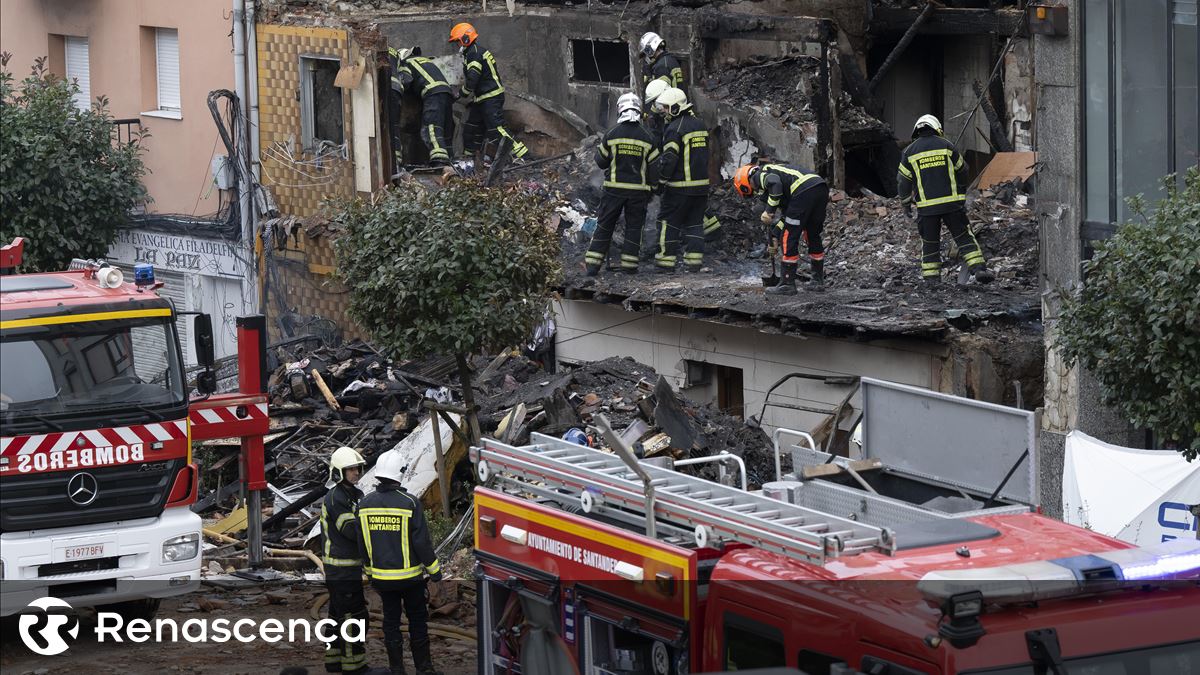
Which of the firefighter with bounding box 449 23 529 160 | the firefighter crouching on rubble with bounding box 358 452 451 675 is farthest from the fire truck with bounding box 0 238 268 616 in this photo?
the firefighter with bounding box 449 23 529 160

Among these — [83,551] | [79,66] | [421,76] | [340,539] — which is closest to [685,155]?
[421,76]

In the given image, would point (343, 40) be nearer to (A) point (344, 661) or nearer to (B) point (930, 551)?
(A) point (344, 661)

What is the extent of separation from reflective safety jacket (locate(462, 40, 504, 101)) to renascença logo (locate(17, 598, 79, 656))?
10494 mm

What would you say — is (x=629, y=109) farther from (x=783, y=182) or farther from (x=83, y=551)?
(x=83, y=551)

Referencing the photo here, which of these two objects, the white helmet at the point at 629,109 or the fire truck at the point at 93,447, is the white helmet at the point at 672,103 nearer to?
the white helmet at the point at 629,109

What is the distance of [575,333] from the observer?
18266 mm

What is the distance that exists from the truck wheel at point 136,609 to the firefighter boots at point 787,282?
23.4ft

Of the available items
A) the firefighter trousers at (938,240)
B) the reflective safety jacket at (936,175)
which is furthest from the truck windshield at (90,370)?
the firefighter trousers at (938,240)

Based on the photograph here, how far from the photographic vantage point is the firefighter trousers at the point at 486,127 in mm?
20281

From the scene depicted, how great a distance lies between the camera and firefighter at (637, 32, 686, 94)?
1917 cm

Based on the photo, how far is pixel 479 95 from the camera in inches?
795

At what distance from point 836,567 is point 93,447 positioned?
544 cm

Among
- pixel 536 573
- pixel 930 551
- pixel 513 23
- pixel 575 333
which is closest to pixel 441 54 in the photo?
pixel 513 23

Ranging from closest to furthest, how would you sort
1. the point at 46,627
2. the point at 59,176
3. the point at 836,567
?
the point at 836,567 < the point at 46,627 < the point at 59,176
